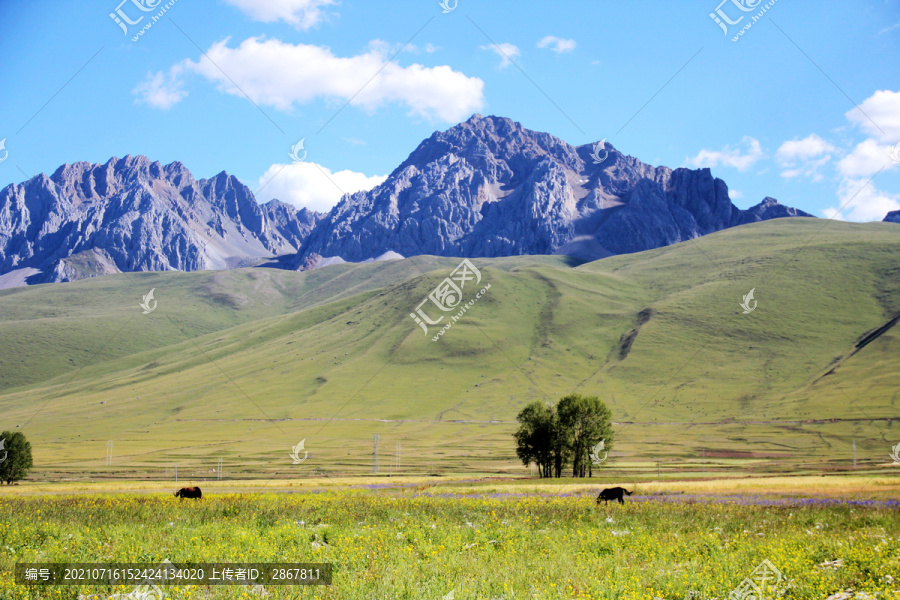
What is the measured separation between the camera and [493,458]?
5231 inches

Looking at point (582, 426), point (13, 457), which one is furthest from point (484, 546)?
point (13, 457)

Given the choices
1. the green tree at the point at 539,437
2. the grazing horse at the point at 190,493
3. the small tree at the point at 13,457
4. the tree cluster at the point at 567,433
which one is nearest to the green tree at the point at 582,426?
the tree cluster at the point at 567,433

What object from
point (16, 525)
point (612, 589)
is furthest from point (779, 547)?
point (16, 525)

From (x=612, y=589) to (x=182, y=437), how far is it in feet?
647

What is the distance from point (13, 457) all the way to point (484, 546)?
3569 inches

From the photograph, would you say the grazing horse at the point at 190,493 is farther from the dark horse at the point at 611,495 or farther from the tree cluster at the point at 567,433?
the tree cluster at the point at 567,433

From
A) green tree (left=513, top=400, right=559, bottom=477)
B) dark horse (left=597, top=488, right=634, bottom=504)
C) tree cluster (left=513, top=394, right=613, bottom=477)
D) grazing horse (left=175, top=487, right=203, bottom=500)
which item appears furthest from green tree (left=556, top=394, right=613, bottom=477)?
grazing horse (left=175, top=487, right=203, bottom=500)

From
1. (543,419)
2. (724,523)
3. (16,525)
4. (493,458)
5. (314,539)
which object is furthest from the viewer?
(493,458)

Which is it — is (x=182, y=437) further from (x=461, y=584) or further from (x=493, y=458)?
(x=461, y=584)

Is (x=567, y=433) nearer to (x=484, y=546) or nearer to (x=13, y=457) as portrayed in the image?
(x=484, y=546)

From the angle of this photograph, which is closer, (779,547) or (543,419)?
(779,547)

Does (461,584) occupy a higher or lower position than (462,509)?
higher

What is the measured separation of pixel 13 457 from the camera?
78250 mm

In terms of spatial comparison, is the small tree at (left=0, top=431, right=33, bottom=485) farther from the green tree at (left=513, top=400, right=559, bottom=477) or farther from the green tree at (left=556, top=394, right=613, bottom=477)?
the green tree at (left=556, top=394, right=613, bottom=477)
